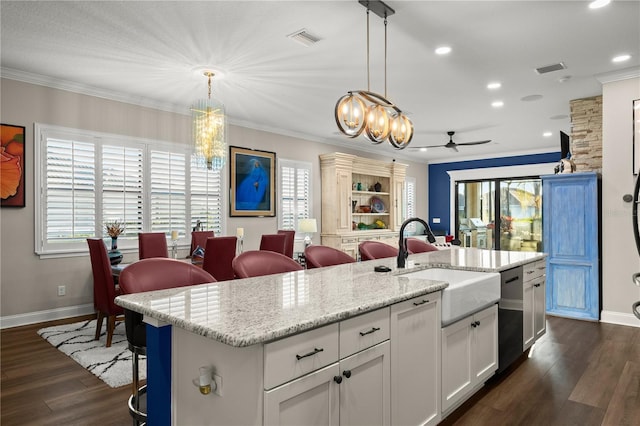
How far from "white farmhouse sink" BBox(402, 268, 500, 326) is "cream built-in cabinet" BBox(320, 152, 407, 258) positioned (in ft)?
15.6

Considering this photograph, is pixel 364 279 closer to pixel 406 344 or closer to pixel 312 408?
pixel 406 344

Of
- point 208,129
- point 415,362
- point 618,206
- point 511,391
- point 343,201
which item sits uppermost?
point 208,129

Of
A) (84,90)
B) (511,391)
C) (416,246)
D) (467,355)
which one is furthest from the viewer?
(84,90)

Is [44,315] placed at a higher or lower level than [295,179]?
lower

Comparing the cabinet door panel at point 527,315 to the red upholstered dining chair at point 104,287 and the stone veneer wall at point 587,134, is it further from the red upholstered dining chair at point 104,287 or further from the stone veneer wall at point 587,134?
the red upholstered dining chair at point 104,287

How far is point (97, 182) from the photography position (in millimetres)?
5027

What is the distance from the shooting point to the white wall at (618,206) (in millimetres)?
4496

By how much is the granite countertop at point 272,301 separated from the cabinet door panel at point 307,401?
0.18m

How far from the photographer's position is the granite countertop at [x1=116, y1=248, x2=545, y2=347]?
4.37 feet

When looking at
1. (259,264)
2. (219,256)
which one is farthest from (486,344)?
(219,256)

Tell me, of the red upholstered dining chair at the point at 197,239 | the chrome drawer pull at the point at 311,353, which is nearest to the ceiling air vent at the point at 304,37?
the chrome drawer pull at the point at 311,353

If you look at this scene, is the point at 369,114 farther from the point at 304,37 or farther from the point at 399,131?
the point at 304,37

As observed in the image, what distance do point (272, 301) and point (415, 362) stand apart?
31.1 inches

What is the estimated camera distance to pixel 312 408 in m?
1.41
